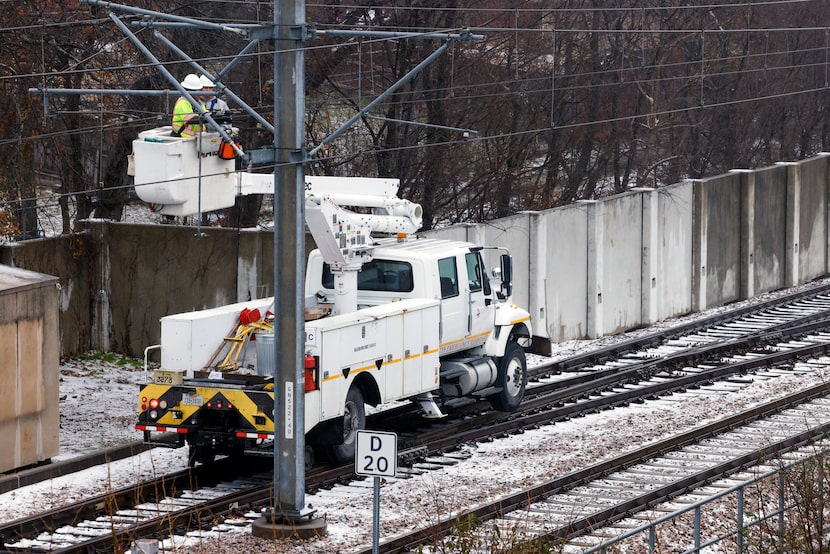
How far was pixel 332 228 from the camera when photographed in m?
18.7

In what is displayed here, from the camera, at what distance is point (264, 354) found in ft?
59.0

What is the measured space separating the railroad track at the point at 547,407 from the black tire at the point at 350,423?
8.9 inches

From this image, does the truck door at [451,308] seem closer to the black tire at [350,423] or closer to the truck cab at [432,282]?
the truck cab at [432,282]

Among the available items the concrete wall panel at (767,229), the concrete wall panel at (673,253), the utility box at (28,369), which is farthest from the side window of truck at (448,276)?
the concrete wall panel at (767,229)

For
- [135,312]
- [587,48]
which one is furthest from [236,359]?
[587,48]

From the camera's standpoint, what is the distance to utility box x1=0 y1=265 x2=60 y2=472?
59.4 ft

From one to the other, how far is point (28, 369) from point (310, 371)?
3.95m

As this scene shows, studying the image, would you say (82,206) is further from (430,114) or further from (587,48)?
(587,48)

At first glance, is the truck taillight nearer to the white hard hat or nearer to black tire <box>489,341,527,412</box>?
the white hard hat

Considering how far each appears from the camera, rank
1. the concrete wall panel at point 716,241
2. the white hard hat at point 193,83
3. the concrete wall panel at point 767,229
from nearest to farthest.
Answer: the white hard hat at point 193,83
the concrete wall panel at point 716,241
the concrete wall panel at point 767,229

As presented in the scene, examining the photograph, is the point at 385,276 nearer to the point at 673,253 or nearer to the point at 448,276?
the point at 448,276

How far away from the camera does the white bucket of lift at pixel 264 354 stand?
1794cm

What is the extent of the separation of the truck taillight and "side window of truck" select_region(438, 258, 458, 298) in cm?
374

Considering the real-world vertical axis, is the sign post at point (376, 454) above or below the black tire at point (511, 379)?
above
